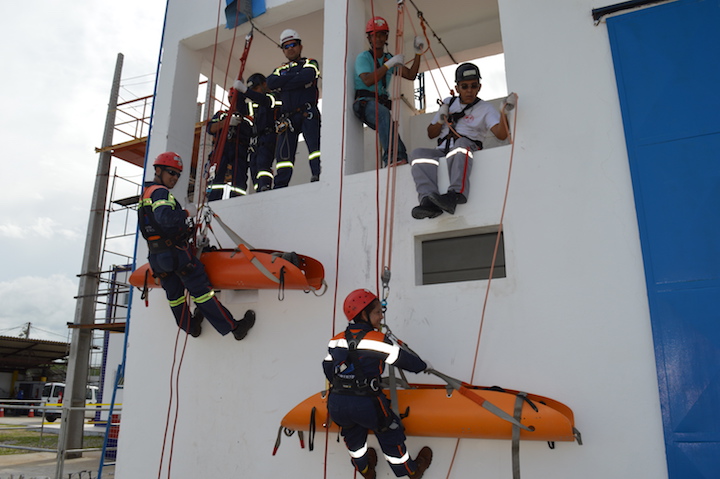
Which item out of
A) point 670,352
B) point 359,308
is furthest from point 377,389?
point 670,352

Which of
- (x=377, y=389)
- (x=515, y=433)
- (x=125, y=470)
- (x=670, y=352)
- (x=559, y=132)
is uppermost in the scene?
(x=559, y=132)

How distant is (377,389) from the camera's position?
3.79 meters

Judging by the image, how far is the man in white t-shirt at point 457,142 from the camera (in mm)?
4504

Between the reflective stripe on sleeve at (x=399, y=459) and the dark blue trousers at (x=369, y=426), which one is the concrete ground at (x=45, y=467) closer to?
the dark blue trousers at (x=369, y=426)

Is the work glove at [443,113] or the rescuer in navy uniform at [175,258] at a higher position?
the work glove at [443,113]

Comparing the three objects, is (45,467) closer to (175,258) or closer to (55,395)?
(175,258)

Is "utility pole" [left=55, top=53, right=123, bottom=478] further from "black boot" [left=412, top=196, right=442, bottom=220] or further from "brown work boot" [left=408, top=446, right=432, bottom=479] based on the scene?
"brown work boot" [left=408, top=446, right=432, bottom=479]

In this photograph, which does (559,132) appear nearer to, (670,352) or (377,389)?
(670,352)

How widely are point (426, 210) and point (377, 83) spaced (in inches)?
63.7

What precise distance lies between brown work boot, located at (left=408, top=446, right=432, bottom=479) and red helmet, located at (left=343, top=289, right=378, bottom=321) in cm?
113

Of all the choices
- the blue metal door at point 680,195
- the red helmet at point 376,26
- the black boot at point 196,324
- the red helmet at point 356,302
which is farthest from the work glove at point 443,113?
the black boot at point 196,324

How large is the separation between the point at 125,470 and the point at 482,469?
11.4 ft

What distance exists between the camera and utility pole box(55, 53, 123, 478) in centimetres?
1070

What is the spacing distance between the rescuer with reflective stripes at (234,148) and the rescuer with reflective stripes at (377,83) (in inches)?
70.6
